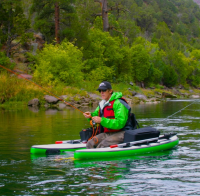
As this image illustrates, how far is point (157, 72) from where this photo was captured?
2308 inches

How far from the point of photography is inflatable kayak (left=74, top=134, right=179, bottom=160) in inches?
300

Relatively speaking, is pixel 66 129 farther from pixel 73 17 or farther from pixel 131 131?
pixel 73 17

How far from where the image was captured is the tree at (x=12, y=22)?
3531cm

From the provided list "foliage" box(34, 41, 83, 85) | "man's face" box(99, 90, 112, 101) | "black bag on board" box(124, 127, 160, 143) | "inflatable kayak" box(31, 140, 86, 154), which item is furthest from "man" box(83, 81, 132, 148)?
"foliage" box(34, 41, 83, 85)

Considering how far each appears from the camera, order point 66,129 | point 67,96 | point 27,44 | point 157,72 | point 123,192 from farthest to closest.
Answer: point 157,72 < point 27,44 < point 67,96 < point 66,129 < point 123,192

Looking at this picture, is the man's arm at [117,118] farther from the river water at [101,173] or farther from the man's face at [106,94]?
the river water at [101,173]

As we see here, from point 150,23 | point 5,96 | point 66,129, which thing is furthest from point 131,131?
point 150,23

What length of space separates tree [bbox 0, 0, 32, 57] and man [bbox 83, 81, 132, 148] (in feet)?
94.9

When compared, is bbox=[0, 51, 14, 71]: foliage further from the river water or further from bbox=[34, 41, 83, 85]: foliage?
the river water

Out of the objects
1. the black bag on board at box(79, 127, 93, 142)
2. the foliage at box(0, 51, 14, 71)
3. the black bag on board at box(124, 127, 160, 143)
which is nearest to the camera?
the black bag on board at box(124, 127, 160, 143)

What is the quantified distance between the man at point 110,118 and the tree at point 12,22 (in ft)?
94.9

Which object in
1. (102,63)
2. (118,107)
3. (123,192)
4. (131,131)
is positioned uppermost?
(102,63)

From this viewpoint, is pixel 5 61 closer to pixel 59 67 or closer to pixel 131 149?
pixel 59 67

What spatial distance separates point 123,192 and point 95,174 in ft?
3.80
